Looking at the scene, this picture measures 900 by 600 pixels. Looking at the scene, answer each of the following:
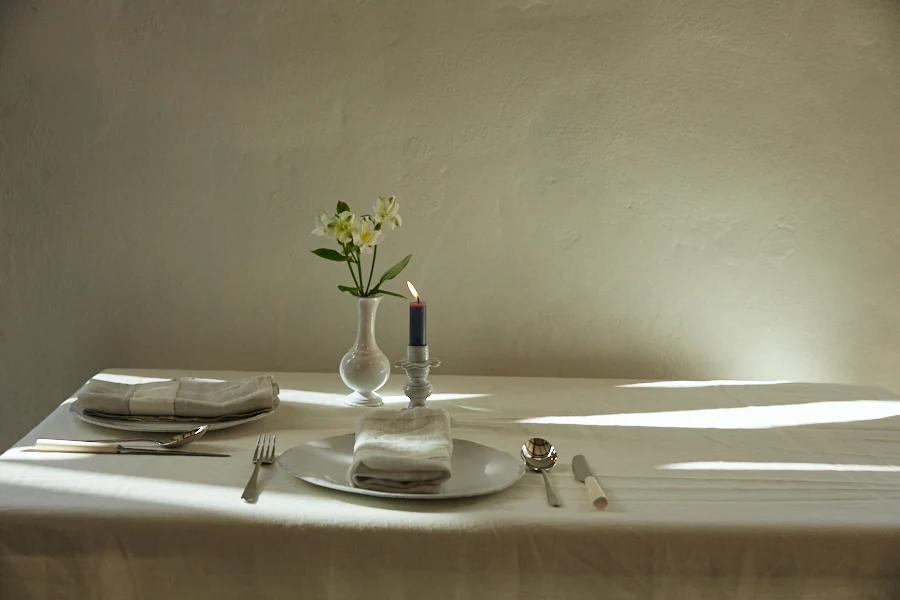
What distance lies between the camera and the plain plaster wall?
1.92 metres

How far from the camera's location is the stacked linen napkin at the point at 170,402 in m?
1.43

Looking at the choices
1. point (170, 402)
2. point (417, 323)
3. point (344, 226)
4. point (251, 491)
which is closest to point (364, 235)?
point (344, 226)

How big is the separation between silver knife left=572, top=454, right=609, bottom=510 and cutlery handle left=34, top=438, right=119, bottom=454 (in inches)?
25.6

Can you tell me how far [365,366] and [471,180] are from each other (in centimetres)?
55

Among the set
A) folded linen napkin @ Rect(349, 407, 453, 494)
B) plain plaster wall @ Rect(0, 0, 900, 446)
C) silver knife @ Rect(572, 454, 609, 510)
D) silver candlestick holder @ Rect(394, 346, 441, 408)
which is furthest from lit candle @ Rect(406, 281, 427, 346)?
plain plaster wall @ Rect(0, 0, 900, 446)

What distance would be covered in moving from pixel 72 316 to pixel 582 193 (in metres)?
1.14

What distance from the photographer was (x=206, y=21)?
75.1 inches

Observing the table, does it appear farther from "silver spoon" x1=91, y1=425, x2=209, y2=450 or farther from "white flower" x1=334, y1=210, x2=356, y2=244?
"white flower" x1=334, y1=210, x2=356, y2=244

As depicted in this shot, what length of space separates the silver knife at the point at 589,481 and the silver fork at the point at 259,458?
1.38 ft

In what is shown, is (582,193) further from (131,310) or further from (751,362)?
(131,310)

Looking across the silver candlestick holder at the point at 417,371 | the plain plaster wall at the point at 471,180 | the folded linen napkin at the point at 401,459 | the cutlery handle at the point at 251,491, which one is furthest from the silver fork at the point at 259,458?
the plain plaster wall at the point at 471,180

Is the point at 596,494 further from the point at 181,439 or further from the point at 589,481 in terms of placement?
the point at 181,439

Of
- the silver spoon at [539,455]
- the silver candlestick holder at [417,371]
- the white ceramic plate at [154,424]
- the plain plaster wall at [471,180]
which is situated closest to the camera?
the silver spoon at [539,455]

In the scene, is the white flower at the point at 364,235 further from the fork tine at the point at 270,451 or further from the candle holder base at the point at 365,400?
the fork tine at the point at 270,451
